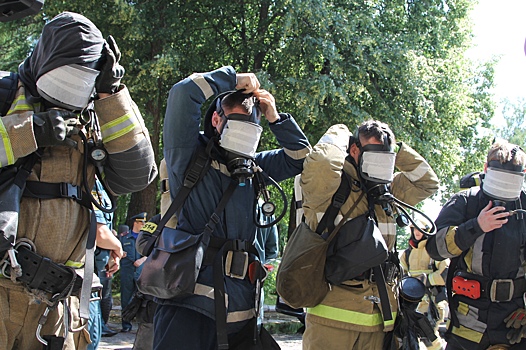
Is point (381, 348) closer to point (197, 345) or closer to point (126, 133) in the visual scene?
point (197, 345)

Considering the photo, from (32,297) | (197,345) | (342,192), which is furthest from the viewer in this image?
(342,192)

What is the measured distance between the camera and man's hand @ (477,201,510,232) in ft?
15.2

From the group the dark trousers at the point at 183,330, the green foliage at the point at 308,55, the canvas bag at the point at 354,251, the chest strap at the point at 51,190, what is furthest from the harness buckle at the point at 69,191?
the green foliage at the point at 308,55

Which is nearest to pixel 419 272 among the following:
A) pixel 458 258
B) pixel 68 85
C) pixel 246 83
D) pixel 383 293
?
pixel 458 258

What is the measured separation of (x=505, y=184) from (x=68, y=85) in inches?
131

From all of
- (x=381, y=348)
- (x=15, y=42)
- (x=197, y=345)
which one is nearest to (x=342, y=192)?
(x=381, y=348)

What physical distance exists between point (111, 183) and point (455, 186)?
54.7 ft

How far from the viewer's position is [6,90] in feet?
9.49

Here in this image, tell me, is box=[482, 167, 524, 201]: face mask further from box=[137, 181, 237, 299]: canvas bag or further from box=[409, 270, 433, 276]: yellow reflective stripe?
box=[409, 270, 433, 276]: yellow reflective stripe

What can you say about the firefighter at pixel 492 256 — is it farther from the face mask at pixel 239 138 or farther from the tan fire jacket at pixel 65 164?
the tan fire jacket at pixel 65 164

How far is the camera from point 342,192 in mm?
3941

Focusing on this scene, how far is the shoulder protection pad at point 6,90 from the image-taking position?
287 cm

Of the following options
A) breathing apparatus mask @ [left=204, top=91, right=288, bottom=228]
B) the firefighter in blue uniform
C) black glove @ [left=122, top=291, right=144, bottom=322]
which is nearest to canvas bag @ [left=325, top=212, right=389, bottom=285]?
breathing apparatus mask @ [left=204, top=91, right=288, bottom=228]

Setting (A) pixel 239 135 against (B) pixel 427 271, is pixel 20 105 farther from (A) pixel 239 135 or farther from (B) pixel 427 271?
(B) pixel 427 271
